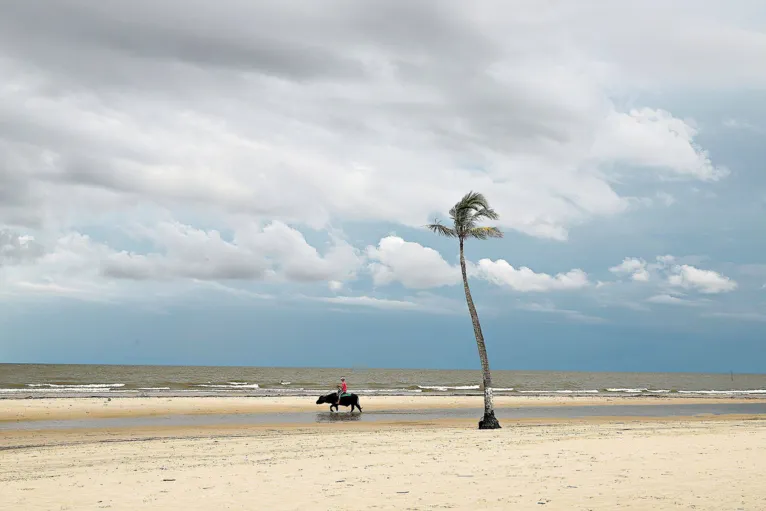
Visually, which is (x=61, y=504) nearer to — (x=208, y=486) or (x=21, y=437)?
(x=208, y=486)

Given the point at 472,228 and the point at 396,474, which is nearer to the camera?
the point at 396,474

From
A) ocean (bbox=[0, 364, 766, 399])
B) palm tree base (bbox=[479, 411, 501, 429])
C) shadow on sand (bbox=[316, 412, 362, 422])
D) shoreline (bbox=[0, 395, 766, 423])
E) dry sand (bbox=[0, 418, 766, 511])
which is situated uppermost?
dry sand (bbox=[0, 418, 766, 511])

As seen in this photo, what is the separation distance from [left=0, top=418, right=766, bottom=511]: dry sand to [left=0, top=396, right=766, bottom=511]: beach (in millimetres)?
36

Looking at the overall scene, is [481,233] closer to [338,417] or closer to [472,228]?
[472,228]

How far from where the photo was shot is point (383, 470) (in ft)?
51.9

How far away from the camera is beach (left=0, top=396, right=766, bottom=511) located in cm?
1216

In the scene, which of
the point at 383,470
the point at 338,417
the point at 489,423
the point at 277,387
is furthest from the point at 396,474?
the point at 277,387

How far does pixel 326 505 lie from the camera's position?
38.7 ft

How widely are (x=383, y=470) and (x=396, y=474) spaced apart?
71 cm

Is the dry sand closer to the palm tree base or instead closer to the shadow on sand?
the palm tree base

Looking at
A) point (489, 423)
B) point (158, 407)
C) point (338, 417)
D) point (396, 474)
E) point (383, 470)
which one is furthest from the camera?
point (158, 407)

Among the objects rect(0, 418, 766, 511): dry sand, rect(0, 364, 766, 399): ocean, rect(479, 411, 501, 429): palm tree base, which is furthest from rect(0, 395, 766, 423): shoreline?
rect(479, 411, 501, 429): palm tree base

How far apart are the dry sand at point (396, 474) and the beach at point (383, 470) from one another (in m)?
0.04

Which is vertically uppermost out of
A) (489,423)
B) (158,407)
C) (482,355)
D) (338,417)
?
(482,355)
